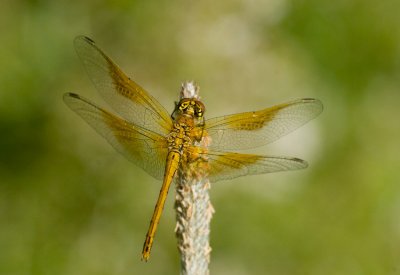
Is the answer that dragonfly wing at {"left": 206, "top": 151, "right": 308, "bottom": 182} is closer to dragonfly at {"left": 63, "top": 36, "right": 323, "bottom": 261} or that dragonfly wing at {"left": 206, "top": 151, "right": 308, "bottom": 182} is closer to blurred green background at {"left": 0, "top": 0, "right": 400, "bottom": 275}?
dragonfly at {"left": 63, "top": 36, "right": 323, "bottom": 261}

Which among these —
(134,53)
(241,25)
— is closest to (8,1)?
(134,53)

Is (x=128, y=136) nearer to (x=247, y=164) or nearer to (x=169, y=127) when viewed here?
(x=169, y=127)

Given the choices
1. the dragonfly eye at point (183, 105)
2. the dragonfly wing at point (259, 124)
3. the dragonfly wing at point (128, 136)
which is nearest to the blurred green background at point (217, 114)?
the dragonfly wing at point (128, 136)

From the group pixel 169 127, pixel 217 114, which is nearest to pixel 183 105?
pixel 169 127

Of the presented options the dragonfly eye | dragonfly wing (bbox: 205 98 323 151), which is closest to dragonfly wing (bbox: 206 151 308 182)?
dragonfly wing (bbox: 205 98 323 151)

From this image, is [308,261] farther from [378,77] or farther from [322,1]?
[322,1]

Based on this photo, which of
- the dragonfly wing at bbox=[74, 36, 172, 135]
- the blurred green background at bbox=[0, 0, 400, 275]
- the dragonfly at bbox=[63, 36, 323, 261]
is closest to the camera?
the dragonfly at bbox=[63, 36, 323, 261]
